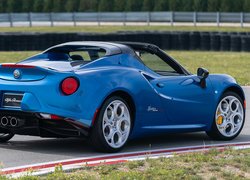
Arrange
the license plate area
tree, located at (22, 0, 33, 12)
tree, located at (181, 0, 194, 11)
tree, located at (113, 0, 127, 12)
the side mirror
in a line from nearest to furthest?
the license plate area < the side mirror < tree, located at (181, 0, 194, 11) < tree, located at (113, 0, 127, 12) < tree, located at (22, 0, 33, 12)

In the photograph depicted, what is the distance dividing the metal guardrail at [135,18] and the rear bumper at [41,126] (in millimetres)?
41253

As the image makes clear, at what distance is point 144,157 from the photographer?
25.5 feet

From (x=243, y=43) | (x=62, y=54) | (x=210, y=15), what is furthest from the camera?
(x=210, y=15)

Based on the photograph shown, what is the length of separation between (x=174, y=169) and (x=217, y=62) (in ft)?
64.7

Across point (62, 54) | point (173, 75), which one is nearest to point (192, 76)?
point (173, 75)

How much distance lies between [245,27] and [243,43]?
15.4m

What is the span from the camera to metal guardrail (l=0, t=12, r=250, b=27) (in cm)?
4975

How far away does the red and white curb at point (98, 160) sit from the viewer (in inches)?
269

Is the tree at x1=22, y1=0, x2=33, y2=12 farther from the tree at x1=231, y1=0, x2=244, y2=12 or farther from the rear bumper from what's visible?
the rear bumper

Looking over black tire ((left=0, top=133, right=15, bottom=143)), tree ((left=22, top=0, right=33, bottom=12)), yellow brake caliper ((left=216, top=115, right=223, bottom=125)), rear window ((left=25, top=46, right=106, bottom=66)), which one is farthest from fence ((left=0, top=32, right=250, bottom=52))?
tree ((left=22, top=0, right=33, bottom=12))

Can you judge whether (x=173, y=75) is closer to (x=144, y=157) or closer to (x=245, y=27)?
(x=144, y=157)

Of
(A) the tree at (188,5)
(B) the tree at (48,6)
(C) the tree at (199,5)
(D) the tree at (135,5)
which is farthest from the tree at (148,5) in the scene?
(B) the tree at (48,6)

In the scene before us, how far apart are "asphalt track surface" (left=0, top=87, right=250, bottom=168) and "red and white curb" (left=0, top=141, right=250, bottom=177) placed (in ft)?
0.61

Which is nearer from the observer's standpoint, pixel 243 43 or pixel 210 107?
pixel 210 107
